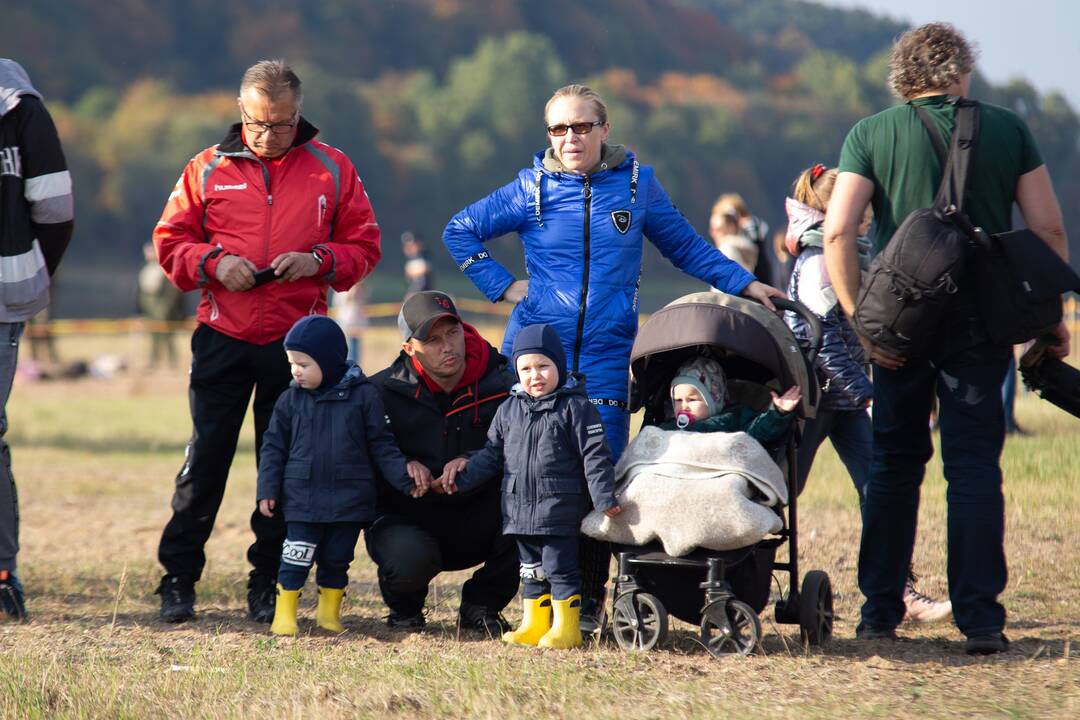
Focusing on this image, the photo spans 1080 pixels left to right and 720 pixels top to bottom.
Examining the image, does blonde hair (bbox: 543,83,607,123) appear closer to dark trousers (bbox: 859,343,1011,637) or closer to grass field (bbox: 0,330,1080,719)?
dark trousers (bbox: 859,343,1011,637)

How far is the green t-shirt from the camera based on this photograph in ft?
16.1

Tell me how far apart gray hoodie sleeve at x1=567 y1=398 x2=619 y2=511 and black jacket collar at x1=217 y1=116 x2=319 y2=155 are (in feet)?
5.51

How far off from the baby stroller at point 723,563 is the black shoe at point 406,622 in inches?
38.6

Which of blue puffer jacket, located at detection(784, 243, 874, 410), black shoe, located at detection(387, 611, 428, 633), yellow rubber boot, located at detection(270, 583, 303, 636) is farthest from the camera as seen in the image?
blue puffer jacket, located at detection(784, 243, 874, 410)

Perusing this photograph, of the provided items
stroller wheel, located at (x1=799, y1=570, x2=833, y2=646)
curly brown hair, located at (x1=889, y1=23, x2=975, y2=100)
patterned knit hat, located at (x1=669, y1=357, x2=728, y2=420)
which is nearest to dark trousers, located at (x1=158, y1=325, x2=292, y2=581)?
patterned knit hat, located at (x1=669, y1=357, x2=728, y2=420)

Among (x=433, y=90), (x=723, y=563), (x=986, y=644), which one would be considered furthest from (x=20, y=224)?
(x=433, y=90)

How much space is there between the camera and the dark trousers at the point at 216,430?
5770mm

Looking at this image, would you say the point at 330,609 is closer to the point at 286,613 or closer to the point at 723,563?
the point at 286,613

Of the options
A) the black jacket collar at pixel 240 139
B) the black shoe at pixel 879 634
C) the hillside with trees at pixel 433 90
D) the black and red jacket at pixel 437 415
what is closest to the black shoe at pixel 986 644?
the black shoe at pixel 879 634

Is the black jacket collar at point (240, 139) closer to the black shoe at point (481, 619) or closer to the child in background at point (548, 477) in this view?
the child in background at point (548, 477)

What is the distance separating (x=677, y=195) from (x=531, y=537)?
5868 cm

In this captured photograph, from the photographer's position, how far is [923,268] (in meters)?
4.71

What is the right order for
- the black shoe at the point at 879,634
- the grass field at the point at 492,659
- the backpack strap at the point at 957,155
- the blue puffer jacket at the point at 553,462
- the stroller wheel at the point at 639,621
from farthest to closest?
the black shoe at the point at 879,634 < the blue puffer jacket at the point at 553,462 < the stroller wheel at the point at 639,621 < the backpack strap at the point at 957,155 < the grass field at the point at 492,659

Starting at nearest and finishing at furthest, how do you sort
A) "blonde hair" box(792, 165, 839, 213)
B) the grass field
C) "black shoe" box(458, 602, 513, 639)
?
the grass field < "black shoe" box(458, 602, 513, 639) < "blonde hair" box(792, 165, 839, 213)
